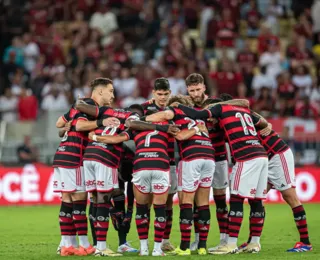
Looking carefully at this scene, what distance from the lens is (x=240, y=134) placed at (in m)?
11.6

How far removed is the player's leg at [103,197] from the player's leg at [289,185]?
7.71 ft

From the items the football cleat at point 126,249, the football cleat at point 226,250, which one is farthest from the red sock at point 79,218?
the football cleat at point 226,250

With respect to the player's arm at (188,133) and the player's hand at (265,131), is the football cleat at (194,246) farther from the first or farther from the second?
the player's hand at (265,131)

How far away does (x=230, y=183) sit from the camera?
11766mm

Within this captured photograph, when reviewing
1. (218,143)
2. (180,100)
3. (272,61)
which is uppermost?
(272,61)

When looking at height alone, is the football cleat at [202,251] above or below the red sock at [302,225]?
below

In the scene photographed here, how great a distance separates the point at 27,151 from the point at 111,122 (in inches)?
405

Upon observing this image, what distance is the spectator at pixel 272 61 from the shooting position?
24.1 m

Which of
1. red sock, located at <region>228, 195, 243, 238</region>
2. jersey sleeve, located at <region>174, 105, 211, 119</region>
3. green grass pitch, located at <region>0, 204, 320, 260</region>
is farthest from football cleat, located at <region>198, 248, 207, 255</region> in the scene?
jersey sleeve, located at <region>174, 105, 211, 119</region>

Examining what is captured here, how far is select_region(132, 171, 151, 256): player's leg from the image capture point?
36.8 feet

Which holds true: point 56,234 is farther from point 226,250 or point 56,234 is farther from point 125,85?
point 125,85

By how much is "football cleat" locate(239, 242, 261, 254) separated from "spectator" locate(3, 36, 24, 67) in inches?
560

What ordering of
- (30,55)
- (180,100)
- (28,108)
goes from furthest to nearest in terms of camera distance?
(30,55) < (28,108) < (180,100)

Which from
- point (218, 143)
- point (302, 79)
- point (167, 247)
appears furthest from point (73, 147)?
point (302, 79)
